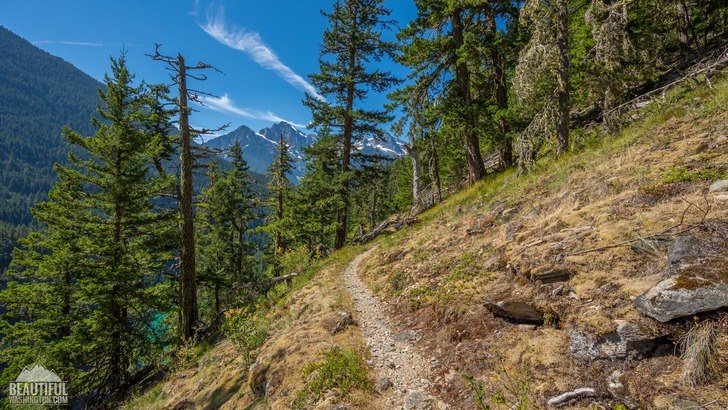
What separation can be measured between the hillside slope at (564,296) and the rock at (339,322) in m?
0.14

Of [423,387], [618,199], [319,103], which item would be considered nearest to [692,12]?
[618,199]

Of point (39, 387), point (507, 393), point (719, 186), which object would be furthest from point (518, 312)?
point (39, 387)

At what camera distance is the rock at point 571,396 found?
10.1 feet

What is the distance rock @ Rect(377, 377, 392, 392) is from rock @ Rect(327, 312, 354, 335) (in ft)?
6.82

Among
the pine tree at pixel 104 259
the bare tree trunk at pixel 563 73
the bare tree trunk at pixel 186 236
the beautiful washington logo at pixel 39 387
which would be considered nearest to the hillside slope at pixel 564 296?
the bare tree trunk at pixel 563 73

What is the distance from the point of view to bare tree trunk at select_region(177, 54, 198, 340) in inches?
492

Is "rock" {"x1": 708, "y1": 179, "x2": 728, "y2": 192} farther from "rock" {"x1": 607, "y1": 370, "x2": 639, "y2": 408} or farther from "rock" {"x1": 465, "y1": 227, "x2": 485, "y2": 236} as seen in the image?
"rock" {"x1": 465, "y1": 227, "x2": 485, "y2": 236}

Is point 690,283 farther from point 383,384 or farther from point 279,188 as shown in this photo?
point 279,188

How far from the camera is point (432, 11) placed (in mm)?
14414

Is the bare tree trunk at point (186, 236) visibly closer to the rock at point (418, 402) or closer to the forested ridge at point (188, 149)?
the forested ridge at point (188, 149)

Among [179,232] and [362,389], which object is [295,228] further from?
[362,389]

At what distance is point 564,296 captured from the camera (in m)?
4.35

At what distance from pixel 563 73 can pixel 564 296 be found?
8.82m

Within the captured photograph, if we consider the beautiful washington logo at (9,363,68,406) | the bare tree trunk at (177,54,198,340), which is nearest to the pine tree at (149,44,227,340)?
the bare tree trunk at (177,54,198,340)
